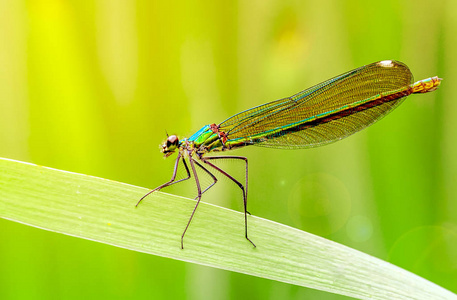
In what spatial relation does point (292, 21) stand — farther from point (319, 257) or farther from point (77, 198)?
point (77, 198)

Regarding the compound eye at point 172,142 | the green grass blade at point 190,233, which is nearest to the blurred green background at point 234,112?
the compound eye at point 172,142

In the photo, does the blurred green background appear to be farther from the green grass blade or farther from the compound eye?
the green grass blade

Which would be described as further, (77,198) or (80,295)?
(80,295)

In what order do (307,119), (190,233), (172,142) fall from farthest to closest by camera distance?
(307,119) < (172,142) < (190,233)

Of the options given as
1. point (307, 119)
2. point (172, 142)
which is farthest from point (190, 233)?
point (307, 119)

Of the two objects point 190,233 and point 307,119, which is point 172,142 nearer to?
point 307,119

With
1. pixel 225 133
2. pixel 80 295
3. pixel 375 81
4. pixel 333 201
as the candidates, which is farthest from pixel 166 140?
pixel 375 81
